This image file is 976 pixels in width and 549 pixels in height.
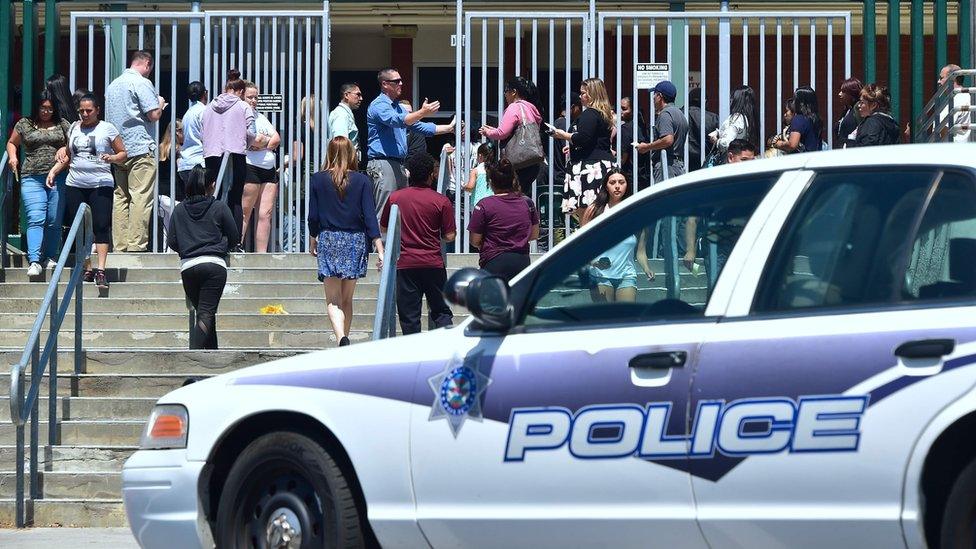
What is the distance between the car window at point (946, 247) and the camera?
16.7 feet

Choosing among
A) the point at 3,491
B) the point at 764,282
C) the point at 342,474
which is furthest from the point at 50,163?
the point at 764,282

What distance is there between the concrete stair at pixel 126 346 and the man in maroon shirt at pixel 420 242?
894 mm

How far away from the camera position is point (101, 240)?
12789 millimetres

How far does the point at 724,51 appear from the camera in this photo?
48.7 ft

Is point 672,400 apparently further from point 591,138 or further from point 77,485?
point 591,138

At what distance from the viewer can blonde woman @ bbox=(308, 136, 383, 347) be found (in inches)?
437

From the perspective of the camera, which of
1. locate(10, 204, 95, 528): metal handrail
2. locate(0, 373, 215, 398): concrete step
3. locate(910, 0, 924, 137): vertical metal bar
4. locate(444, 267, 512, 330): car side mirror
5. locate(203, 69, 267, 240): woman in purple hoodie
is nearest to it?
locate(444, 267, 512, 330): car side mirror

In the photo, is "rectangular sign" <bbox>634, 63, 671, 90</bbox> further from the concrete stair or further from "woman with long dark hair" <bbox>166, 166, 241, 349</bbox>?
"woman with long dark hair" <bbox>166, 166, 241, 349</bbox>

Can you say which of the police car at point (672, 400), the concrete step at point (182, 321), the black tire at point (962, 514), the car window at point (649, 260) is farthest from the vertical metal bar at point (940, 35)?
the black tire at point (962, 514)

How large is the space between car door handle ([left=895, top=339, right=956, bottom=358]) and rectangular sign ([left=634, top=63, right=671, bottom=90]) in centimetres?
944

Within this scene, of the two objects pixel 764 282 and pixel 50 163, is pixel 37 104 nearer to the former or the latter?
pixel 50 163

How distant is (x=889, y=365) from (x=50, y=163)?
10205 mm

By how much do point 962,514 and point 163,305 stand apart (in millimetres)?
8665

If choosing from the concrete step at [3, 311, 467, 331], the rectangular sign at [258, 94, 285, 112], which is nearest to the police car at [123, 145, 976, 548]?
the concrete step at [3, 311, 467, 331]
